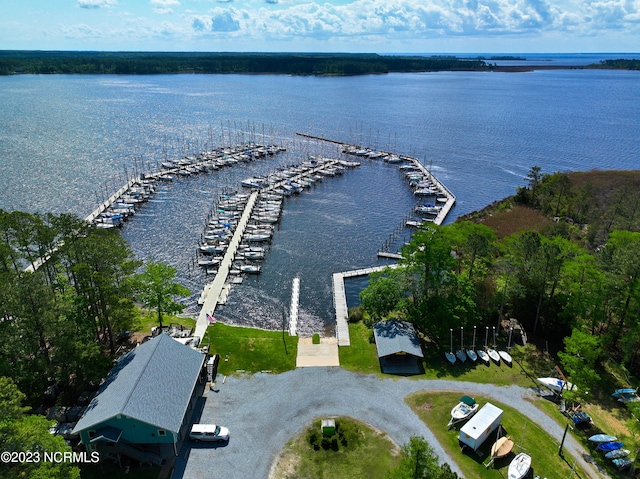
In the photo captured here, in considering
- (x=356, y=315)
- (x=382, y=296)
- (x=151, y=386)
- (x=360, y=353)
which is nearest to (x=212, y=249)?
(x=356, y=315)

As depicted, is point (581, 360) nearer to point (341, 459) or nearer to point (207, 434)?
A: point (341, 459)

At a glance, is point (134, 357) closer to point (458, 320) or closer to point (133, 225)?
point (458, 320)

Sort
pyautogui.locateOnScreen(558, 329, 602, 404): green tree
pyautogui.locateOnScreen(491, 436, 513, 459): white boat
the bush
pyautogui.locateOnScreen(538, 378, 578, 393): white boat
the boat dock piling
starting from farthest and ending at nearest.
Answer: the bush
the boat dock piling
pyautogui.locateOnScreen(538, 378, 578, 393): white boat
pyautogui.locateOnScreen(558, 329, 602, 404): green tree
pyautogui.locateOnScreen(491, 436, 513, 459): white boat

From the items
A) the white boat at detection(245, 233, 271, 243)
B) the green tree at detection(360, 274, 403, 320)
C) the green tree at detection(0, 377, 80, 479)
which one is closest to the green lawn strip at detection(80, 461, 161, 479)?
the green tree at detection(0, 377, 80, 479)

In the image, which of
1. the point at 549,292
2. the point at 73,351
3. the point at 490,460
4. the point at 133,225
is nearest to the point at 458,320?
the point at 549,292

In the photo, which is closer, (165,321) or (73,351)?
(73,351)

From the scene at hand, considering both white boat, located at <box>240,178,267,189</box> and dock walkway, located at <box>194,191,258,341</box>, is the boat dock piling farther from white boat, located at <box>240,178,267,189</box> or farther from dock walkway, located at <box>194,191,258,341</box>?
white boat, located at <box>240,178,267,189</box>
